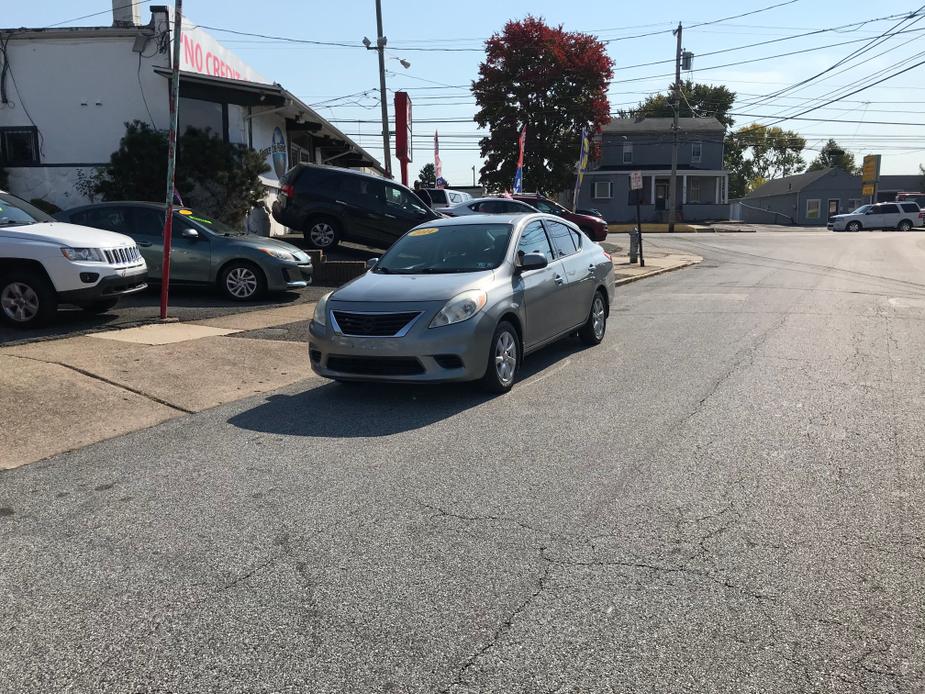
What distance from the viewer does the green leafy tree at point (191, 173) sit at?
17.2m

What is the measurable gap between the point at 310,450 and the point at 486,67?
154 feet

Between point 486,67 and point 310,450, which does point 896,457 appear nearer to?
point 310,450

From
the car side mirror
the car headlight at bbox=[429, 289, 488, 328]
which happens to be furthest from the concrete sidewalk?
the car side mirror

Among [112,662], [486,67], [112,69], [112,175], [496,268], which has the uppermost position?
[486,67]

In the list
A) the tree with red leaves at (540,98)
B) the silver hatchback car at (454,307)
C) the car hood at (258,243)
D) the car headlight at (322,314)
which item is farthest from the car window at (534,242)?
the tree with red leaves at (540,98)

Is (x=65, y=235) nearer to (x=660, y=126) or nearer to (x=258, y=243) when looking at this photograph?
(x=258, y=243)

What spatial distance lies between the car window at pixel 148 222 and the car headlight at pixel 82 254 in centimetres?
269

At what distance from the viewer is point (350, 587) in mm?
3717

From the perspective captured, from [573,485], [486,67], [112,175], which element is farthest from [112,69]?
[486,67]

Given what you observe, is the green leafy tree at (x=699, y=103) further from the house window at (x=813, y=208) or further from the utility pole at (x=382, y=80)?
the utility pole at (x=382, y=80)

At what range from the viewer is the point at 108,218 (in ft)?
41.1

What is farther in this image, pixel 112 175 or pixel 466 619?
pixel 112 175

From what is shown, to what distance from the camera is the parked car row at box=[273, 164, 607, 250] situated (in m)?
17.4

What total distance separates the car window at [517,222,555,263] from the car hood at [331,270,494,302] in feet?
2.67
